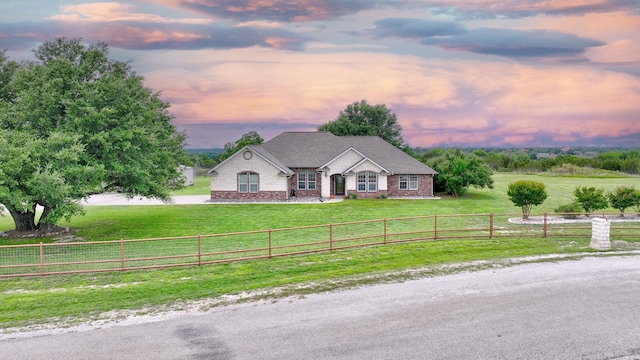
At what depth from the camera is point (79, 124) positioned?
25.6 meters

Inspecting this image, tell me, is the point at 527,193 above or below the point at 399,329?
above

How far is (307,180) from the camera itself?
146ft

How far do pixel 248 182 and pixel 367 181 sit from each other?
34.9 ft

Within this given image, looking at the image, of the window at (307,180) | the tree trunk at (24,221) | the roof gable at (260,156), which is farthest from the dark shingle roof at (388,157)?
the tree trunk at (24,221)

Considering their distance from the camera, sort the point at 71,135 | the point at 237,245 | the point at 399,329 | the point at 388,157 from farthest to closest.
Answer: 1. the point at 388,157
2. the point at 71,135
3. the point at 237,245
4. the point at 399,329

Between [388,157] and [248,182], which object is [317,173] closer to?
[248,182]

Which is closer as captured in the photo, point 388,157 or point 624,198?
point 624,198

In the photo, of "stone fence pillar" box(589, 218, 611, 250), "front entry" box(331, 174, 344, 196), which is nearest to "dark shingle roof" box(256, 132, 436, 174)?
"front entry" box(331, 174, 344, 196)

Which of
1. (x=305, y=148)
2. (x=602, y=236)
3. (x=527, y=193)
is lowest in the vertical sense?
(x=602, y=236)

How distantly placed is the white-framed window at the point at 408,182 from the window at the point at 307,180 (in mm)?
7904

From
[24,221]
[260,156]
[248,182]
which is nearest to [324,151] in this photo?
[260,156]

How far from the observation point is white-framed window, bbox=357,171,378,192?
4353 centimetres

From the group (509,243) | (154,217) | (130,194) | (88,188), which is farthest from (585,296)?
(154,217)

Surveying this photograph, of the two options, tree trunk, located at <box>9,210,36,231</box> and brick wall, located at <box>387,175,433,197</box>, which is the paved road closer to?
tree trunk, located at <box>9,210,36,231</box>
